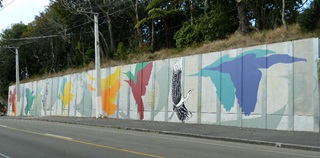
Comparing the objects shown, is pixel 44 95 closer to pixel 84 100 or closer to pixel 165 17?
pixel 84 100

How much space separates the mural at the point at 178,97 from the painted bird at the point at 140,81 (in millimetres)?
2844

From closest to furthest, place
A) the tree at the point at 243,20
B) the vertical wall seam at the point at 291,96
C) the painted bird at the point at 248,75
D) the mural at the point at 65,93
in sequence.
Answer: the vertical wall seam at the point at 291,96
the painted bird at the point at 248,75
the tree at the point at 243,20
the mural at the point at 65,93

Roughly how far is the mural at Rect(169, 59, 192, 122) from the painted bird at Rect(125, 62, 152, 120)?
2.84 metres

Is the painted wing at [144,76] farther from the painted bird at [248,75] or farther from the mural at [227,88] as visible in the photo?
the painted bird at [248,75]

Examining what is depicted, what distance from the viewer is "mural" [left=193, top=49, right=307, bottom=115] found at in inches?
728

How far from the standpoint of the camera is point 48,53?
58.4 meters

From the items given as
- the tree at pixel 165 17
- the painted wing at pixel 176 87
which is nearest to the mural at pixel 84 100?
the tree at pixel 165 17

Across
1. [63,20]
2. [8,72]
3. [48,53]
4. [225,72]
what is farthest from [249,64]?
[8,72]

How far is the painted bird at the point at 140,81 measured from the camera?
26.5 m

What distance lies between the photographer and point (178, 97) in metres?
23.6

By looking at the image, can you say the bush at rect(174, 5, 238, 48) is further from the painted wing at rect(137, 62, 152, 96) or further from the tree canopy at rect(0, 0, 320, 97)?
the painted wing at rect(137, 62, 152, 96)

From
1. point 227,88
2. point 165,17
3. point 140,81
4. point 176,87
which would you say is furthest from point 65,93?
point 227,88

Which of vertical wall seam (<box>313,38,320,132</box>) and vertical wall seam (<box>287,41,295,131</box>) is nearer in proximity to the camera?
vertical wall seam (<box>313,38,320,132</box>)

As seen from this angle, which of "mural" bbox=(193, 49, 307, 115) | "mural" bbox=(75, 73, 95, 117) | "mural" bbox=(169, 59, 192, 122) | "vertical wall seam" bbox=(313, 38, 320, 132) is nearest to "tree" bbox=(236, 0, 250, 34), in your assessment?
"mural" bbox=(169, 59, 192, 122)
